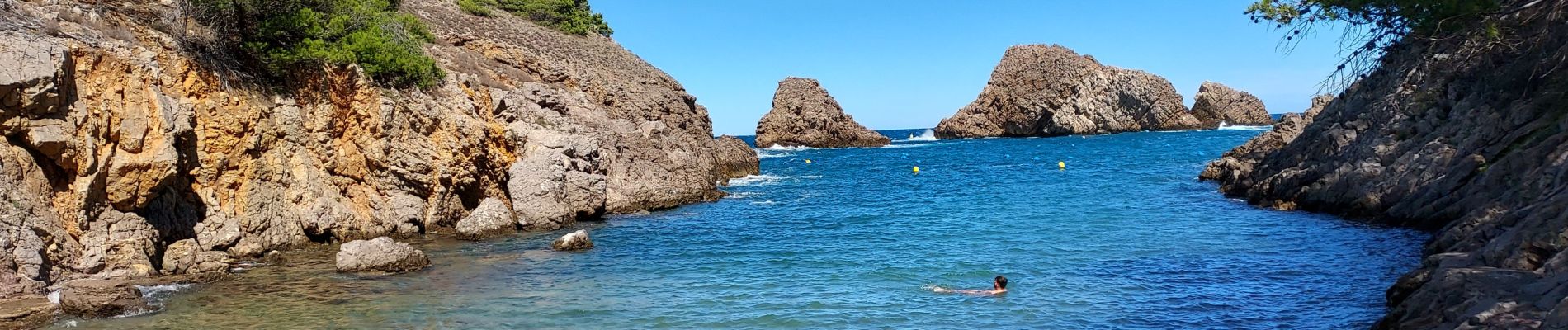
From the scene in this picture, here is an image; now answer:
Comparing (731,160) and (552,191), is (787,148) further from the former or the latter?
(552,191)

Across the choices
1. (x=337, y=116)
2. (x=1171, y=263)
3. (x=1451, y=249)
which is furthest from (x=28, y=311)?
(x=1451, y=249)

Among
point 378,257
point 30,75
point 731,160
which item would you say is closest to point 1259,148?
point 731,160

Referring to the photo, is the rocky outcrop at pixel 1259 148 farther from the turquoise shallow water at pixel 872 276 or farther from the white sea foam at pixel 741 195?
the white sea foam at pixel 741 195

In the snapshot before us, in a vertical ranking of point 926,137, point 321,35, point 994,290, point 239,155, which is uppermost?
point 321,35

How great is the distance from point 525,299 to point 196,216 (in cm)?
881

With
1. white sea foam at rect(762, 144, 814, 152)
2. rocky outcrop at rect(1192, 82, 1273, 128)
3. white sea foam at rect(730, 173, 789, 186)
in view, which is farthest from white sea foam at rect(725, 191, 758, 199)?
rocky outcrop at rect(1192, 82, 1273, 128)

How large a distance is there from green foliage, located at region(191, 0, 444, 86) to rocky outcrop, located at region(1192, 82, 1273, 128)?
119 metres

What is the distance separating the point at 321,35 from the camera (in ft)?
80.3

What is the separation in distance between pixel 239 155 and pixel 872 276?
46.6ft

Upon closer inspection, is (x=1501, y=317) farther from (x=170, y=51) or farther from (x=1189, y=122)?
(x=1189, y=122)

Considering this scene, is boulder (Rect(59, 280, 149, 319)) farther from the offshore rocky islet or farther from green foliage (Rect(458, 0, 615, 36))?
green foliage (Rect(458, 0, 615, 36))

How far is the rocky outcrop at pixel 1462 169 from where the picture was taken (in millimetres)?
10766

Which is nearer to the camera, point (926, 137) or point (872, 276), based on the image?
point (872, 276)

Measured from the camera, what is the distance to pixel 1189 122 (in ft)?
407
